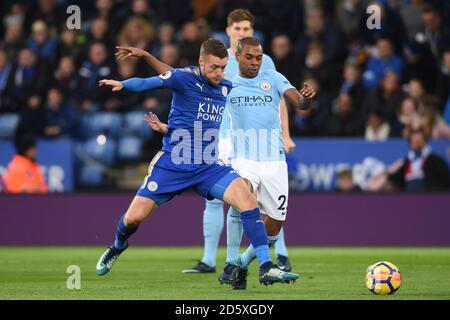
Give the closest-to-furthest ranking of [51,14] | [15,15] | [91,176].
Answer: [91,176]
[51,14]
[15,15]

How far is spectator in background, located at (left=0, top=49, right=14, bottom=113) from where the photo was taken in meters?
16.3

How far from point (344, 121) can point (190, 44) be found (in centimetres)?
287

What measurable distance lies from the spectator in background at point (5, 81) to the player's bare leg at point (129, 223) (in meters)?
7.50

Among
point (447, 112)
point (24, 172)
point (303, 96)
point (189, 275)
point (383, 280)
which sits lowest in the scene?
point (189, 275)

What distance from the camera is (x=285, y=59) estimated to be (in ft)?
52.2

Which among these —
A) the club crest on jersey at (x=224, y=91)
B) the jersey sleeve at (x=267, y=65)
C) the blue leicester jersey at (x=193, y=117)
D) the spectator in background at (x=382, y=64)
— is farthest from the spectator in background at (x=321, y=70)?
the blue leicester jersey at (x=193, y=117)

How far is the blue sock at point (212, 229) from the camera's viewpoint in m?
10.5

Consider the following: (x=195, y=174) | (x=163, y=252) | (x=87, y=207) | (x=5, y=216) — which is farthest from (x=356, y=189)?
(x=195, y=174)

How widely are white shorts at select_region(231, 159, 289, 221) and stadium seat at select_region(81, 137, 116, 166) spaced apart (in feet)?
19.9

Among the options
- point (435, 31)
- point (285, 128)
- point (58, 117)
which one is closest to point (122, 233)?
point (285, 128)

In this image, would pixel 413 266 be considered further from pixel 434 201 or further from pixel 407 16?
pixel 407 16

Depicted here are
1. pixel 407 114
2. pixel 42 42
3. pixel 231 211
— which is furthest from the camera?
pixel 42 42

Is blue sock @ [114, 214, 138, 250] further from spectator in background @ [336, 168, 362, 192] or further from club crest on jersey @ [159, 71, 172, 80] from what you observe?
spectator in background @ [336, 168, 362, 192]

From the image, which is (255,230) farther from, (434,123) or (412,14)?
(412,14)
